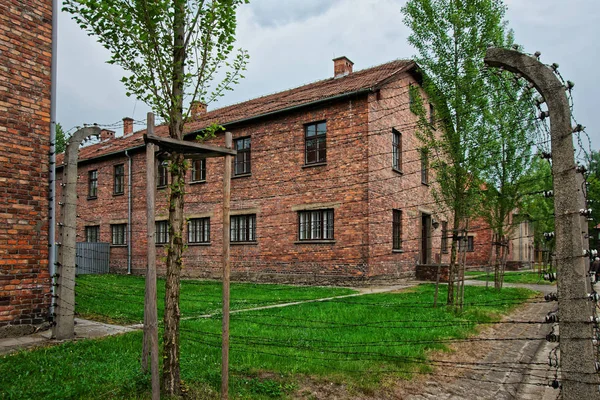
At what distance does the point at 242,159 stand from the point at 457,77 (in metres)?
10.9

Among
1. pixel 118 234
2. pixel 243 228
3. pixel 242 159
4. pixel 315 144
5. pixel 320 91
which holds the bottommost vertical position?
pixel 118 234

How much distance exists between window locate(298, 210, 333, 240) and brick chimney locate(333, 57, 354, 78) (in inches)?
270

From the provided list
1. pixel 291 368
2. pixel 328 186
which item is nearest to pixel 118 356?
pixel 291 368

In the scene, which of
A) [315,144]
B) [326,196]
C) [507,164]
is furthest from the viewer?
[315,144]

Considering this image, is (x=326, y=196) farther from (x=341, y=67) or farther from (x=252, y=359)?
(x=252, y=359)

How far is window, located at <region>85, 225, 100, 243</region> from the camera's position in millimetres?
25448

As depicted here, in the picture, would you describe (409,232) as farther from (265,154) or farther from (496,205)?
(265,154)

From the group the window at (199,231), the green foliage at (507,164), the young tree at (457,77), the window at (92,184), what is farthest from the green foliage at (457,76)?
the window at (92,184)

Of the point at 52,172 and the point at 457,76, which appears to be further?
the point at 457,76

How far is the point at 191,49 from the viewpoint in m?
4.27

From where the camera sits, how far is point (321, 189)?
15953 mm

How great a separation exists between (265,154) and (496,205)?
869 cm

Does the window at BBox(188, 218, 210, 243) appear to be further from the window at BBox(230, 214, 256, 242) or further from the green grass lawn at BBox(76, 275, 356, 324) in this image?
the green grass lawn at BBox(76, 275, 356, 324)

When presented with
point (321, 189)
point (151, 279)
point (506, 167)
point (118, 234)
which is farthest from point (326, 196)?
point (118, 234)
